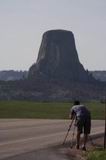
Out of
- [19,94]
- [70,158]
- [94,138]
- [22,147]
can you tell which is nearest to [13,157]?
[70,158]

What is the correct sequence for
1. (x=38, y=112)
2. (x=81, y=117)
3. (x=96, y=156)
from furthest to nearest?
1. (x=38, y=112)
2. (x=81, y=117)
3. (x=96, y=156)

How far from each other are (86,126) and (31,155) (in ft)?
11.8

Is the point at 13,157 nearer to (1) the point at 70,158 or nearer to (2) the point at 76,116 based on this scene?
(1) the point at 70,158

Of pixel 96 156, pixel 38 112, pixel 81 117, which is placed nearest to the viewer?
pixel 96 156

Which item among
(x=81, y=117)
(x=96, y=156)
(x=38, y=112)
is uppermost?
(x=81, y=117)

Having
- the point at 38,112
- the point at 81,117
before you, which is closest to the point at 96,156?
the point at 81,117

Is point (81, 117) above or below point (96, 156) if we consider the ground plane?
above

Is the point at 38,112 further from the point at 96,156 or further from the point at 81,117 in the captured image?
the point at 96,156

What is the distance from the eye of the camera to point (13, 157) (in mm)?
18047

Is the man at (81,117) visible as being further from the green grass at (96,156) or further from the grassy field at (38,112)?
the grassy field at (38,112)

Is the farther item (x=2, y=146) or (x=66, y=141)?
(x=66, y=141)

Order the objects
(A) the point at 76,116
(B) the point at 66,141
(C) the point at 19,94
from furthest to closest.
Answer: (C) the point at 19,94 → (B) the point at 66,141 → (A) the point at 76,116

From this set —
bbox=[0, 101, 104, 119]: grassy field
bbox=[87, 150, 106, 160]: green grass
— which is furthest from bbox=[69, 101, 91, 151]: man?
bbox=[0, 101, 104, 119]: grassy field

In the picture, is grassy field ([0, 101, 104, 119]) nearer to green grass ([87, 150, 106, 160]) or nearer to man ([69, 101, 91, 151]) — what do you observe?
man ([69, 101, 91, 151])
